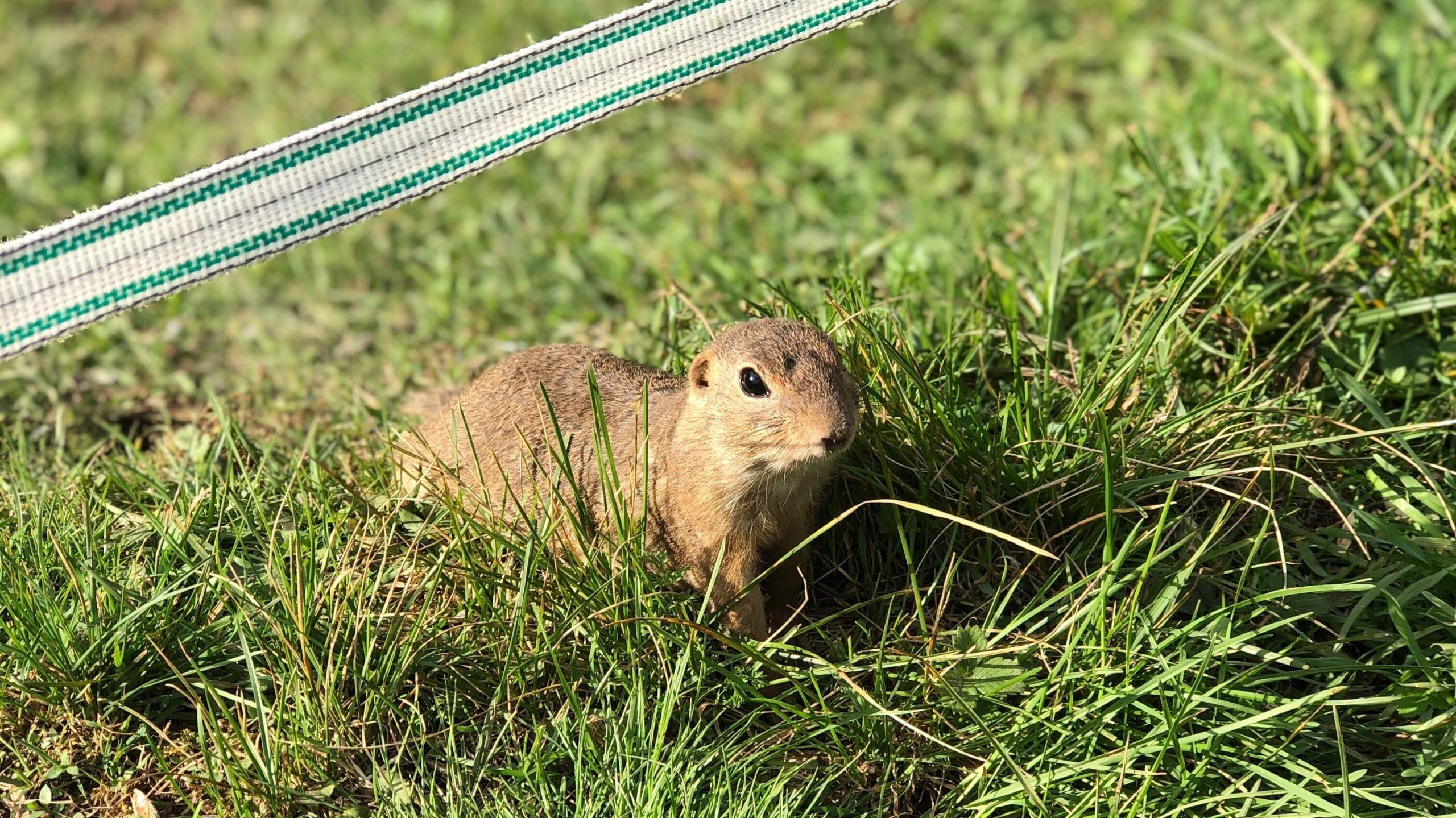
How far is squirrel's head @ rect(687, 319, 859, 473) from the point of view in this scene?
8.42 feet

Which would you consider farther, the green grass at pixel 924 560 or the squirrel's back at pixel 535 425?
the squirrel's back at pixel 535 425

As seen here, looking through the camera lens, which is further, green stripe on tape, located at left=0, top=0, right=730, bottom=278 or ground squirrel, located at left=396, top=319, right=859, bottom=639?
ground squirrel, located at left=396, top=319, right=859, bottom=639

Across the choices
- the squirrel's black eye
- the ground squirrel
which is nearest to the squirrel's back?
the ground squirrel

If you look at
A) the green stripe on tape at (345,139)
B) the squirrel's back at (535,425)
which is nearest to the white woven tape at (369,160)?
the green stripe on tape at (345,139)

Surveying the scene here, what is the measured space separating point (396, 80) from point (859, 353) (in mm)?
4102

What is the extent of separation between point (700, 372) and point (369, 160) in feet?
2.52

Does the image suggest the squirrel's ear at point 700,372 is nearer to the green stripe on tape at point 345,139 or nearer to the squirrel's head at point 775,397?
the squirrel's head at point 775,397

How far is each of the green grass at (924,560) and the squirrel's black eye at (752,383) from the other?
1.22ft

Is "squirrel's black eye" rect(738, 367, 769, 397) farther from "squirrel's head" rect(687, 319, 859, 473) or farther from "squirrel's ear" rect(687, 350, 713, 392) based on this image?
"squirrel's ear" rect(687, 350, 713, 392)

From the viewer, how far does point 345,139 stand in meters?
2.61

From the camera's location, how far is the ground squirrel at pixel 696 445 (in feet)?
8.63

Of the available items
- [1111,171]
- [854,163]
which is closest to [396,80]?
[854,163]

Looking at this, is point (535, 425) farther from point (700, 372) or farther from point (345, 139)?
point (345, 139)

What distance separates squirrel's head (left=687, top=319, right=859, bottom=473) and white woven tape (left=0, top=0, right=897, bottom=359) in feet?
1.84
